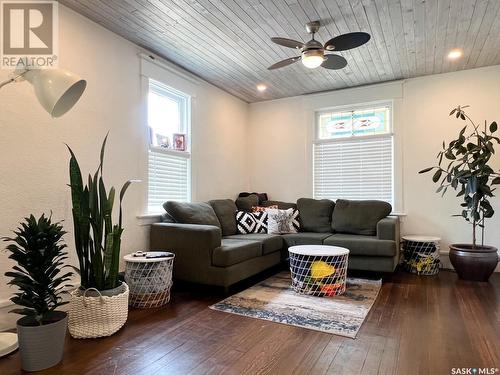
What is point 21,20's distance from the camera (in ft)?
8.12

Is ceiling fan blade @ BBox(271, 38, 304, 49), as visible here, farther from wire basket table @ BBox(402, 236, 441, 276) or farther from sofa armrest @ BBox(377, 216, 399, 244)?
wire basket table @ BBox(402, 236, 441, 276)

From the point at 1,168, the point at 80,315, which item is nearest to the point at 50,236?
the point at 80,315

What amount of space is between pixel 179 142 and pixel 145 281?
6.17 ft

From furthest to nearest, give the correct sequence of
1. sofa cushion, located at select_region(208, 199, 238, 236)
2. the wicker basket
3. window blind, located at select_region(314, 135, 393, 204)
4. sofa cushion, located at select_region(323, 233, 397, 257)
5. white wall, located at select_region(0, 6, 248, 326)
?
window blind, located at select_region(314, 135, 393, 204) < sofa cushion, located at select_region(208, 199, 238, 236) < sofa cushion, located at select_region(323, 233, 397, 257) < white wall, located at select_region(0, 6, 248, 326) < the wicker basket

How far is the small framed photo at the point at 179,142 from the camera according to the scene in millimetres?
4000

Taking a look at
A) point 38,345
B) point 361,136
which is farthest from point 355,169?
point 38,345

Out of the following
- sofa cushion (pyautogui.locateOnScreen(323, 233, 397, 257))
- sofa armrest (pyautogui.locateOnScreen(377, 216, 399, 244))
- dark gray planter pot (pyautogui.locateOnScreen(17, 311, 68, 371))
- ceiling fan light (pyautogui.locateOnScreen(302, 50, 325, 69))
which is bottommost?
dark gray planter pot (pyautogui.locateOnScreen(17, 311, 68, 371))

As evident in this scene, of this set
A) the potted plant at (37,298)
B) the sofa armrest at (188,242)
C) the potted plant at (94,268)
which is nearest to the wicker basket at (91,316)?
the potted plant at (94,268)

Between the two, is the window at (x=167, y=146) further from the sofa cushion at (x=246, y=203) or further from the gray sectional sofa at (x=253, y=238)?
the sofa cushion at (x=246, y=203)

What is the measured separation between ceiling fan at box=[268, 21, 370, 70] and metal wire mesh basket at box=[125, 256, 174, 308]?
217 cm

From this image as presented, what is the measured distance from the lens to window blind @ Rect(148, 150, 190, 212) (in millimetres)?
3656

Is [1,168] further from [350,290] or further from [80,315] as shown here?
[350,290]

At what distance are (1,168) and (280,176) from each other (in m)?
3.75

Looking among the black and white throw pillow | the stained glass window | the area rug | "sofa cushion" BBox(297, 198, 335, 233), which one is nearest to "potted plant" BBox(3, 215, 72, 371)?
the area rug
